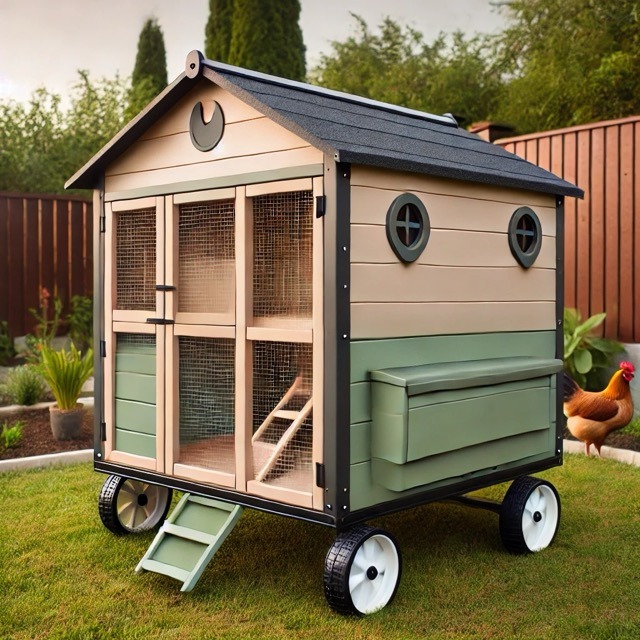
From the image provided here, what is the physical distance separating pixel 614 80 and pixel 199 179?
9898mm

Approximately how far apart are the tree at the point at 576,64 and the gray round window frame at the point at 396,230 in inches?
370

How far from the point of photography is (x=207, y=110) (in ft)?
12.0

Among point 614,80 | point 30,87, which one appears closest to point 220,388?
point 614,80

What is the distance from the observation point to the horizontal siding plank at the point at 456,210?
3.26m

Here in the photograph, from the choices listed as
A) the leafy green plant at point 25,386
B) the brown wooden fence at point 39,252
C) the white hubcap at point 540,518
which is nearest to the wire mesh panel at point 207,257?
the white hubcap at point 540,518

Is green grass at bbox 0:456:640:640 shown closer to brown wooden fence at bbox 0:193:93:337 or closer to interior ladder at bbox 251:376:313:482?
interior ladder at bbox 251:376:313:482

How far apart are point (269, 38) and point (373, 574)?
14.4 meters

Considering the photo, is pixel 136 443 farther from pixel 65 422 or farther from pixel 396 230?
pixel 65 422

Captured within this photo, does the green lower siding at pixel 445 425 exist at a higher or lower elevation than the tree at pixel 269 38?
lower

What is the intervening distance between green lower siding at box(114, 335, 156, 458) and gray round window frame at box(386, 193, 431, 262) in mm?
1290

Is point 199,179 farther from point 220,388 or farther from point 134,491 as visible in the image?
point 134,491

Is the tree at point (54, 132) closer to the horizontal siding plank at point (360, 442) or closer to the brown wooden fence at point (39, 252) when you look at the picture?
the brown wooden fence at point (39, 252)

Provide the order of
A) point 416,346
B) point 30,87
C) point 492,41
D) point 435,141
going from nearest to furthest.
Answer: point 416,346
point 435,141
point 30,87
point 492,41

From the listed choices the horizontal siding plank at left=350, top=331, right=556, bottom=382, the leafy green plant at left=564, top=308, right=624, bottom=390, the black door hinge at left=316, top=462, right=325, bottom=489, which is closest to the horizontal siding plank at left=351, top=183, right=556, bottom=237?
the horizontal siding plank at left=350, top=331, right=556, bottom=382
